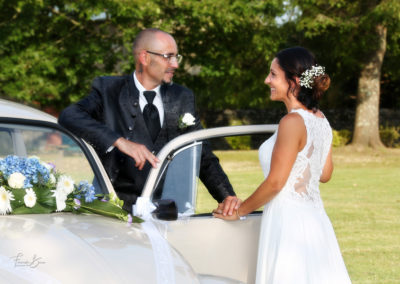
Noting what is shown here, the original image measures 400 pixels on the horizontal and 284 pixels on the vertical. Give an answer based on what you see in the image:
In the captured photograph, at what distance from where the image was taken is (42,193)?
3.66m

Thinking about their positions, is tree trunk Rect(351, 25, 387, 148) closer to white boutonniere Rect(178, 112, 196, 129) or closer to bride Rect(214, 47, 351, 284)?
white boutonniere Rect(178, 112, 196, 129)

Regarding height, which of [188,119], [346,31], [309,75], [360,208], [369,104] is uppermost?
[346,31]

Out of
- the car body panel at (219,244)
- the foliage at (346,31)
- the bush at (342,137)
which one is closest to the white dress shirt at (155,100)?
the car body panel at (219,244)

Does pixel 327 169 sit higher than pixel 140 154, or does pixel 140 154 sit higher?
pixel 140 154

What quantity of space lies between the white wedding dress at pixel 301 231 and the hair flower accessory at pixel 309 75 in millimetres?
165

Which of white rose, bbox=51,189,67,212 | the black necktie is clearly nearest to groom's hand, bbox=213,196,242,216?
the black necktie

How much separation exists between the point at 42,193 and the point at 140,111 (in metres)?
1.18

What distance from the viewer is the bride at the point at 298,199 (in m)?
3.91

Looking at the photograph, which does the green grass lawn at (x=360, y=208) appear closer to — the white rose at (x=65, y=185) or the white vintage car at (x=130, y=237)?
the white vintage car at (x=130, y=237)

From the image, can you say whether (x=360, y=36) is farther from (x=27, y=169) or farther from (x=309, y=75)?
(x=27, y=169)

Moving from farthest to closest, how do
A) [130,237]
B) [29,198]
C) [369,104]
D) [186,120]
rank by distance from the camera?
[369,104], [186,120], [29,198], [130,237]

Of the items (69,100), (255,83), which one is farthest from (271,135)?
(255,83)

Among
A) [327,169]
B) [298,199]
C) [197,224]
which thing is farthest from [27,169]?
[327,169]

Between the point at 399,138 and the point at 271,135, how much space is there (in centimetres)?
3380
